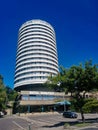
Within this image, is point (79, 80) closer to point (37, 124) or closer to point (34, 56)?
point (37, 124)

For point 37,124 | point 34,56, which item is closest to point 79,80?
point 37,124

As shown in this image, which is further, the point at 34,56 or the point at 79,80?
the point at 34,56

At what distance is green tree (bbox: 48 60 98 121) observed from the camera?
26086 millimetres

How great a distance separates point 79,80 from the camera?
26219 millimetres

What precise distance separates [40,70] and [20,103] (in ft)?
105

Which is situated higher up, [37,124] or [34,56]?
[34,56]

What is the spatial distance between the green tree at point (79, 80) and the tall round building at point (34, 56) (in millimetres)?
71494

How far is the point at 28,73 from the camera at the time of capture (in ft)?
338

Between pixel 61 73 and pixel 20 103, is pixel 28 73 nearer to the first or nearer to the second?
pixel 20 103

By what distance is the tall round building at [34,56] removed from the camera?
101312 millimetres

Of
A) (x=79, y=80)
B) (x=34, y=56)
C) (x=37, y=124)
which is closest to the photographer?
(x=79, y=80)

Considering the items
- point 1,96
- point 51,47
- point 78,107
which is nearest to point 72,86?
point 78,107

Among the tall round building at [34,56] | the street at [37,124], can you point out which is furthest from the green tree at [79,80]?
the tall round building at [34,56]

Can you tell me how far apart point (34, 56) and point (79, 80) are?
79.7 m
